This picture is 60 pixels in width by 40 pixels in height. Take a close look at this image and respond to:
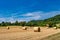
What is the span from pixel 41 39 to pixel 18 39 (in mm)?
3129

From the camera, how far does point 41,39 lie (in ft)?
66.4

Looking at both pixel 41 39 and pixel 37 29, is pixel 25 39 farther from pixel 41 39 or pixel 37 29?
pixel 37 29

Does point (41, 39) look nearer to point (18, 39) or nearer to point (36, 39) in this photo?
point (36, 39)

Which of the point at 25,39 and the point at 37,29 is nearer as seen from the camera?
the point at 25,39

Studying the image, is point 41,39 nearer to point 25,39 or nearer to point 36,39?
point 36,39

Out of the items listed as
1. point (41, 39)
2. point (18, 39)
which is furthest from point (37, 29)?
point (18, 39)

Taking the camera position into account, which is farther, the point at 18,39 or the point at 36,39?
the point at 36,39

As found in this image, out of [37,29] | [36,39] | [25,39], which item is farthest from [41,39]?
[37,29]

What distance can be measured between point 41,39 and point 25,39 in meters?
2.26

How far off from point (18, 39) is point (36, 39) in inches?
91.7

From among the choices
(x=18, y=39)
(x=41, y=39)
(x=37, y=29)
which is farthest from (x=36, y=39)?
(x=37, y=29)

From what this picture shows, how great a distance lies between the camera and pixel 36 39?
19719 mm

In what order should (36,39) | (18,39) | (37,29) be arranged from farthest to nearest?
(37,29) → (36,39) → (18,39)

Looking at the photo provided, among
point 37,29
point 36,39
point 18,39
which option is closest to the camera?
point 18,39
